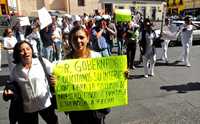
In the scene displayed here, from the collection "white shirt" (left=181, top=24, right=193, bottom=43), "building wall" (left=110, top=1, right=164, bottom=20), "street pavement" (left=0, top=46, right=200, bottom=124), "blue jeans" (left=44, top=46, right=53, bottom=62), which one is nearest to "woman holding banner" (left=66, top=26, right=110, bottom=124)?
"street pavement" (left=0, top=46, right=200, bottom=124)

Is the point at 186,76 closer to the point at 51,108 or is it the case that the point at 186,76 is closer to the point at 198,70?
the point at 198,70

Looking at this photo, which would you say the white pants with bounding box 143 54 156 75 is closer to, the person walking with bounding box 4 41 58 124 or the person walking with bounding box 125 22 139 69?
the person walking with bounding box 125 22 139 69

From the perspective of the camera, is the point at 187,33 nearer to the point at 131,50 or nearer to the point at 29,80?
the point at 131,50

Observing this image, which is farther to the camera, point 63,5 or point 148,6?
point 148,6

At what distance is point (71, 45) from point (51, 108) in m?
0.87

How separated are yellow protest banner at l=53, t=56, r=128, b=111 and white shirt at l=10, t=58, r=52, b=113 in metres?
0.33

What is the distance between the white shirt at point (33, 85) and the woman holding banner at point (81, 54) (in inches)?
17.1

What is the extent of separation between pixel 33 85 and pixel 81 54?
0.70 meters

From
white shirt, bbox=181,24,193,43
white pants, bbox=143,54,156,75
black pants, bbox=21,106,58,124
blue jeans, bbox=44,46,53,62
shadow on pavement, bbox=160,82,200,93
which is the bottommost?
shadow on pavement, bbox=160,82,200,93

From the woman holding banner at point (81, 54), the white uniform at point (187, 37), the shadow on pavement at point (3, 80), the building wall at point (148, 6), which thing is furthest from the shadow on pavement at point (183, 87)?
the building wall at point (148, 6)

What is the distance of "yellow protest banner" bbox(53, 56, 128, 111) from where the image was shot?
3.54 meters

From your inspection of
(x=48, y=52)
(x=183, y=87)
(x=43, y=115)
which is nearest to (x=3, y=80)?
(x=48, y=52)

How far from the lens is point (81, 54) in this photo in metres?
3.54

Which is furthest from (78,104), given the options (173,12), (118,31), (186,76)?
(173,12)
